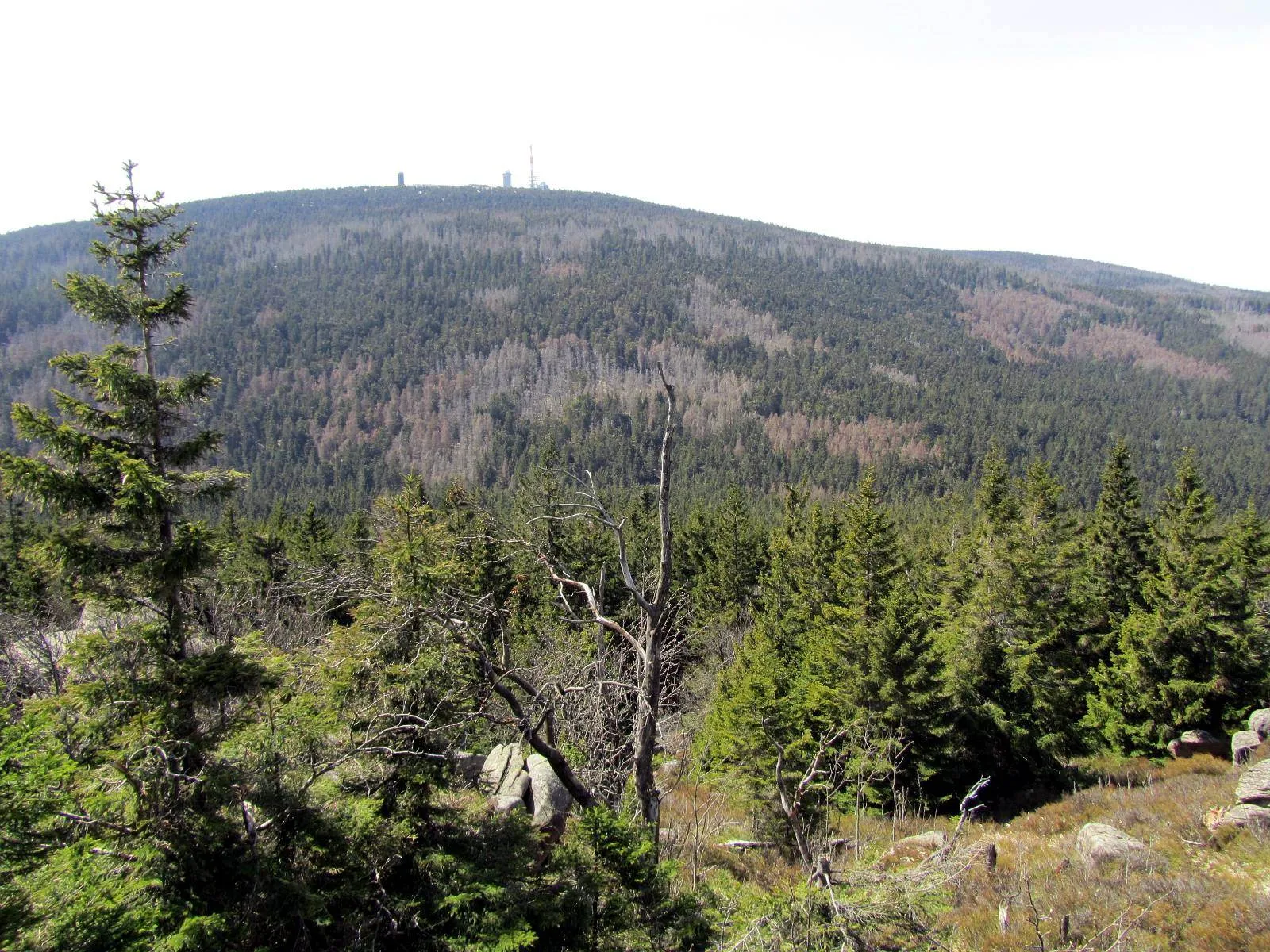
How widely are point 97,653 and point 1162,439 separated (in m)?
164

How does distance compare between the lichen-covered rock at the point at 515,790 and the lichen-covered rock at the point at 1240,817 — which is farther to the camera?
the lichen-covered rock at the point at 515,790

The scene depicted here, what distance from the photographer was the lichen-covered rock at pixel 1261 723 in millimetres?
17781

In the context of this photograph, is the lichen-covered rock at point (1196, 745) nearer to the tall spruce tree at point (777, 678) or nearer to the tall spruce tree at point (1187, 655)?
the tall spruce tree at point (1187, 655)

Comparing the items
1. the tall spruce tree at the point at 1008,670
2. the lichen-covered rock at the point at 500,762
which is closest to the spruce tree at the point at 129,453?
the lichen-covered rock at the point at 500,762

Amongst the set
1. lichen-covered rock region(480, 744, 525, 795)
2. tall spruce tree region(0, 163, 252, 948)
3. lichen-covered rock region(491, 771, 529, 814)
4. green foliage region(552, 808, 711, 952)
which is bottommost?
lichen-covered rock region(491, 771, 529, 814)

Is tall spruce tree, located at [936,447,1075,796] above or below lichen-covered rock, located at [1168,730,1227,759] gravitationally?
above

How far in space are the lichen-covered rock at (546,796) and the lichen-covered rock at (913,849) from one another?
5512 mm

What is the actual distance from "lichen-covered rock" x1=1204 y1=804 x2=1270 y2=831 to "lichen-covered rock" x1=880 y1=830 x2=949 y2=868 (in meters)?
4.18

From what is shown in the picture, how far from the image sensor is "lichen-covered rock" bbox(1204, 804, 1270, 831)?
10070 millimetres

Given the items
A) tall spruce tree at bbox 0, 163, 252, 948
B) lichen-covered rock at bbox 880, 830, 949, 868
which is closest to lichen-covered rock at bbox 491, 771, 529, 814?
tall spruce tree at bbox 0, 163, 252, 948

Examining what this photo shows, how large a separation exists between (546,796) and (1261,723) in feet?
67.5

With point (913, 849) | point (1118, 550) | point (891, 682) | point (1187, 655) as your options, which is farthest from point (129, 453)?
point (1118, 550)

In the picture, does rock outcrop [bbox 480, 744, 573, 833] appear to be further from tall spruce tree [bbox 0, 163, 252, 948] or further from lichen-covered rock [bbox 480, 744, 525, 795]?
tall spruce tree [bbox 0, 163, 252, 948]

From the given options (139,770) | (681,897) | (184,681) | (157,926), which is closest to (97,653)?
(184,681)
